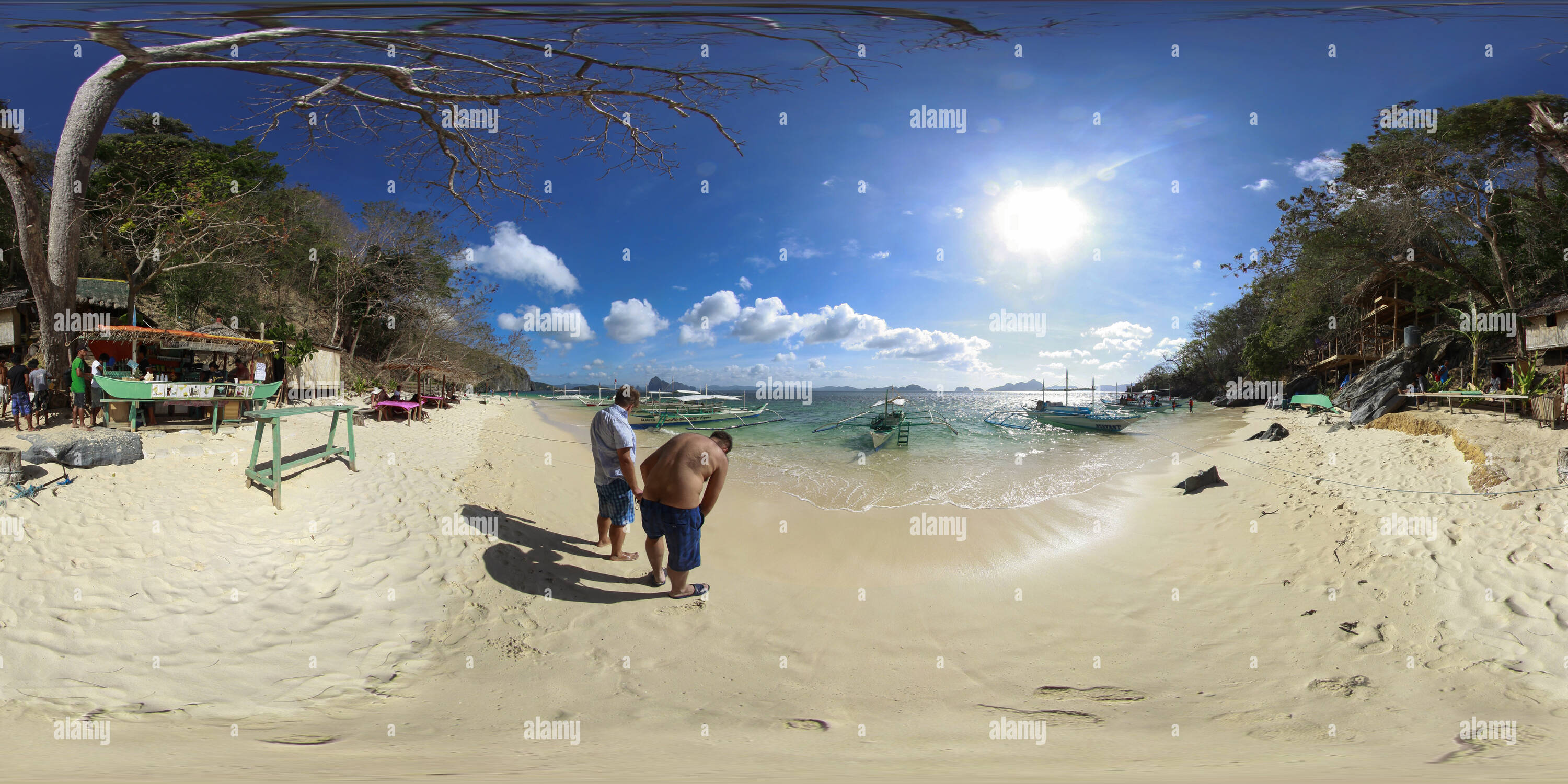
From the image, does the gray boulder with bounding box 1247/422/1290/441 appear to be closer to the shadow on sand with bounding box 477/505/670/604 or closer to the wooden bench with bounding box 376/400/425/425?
the shadow on sand with bounding box 477/505/670/604

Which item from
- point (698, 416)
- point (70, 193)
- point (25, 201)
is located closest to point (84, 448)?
point (70, 193)

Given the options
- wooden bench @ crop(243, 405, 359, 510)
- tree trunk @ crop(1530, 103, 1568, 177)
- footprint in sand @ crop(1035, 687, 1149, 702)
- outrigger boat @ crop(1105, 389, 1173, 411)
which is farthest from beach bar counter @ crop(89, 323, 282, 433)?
outrigger boat @ crop(1105, 389, 1173, 411)

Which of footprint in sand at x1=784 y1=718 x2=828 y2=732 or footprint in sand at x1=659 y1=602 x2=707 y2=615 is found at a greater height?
footprint in sand at x1=659 y1=602 x2=707 y2=615

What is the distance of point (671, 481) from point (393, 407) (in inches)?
502

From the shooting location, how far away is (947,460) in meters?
15.0

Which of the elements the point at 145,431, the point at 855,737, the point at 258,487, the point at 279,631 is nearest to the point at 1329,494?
the point at 855,737

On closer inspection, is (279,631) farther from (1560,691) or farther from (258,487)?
(1560,691)

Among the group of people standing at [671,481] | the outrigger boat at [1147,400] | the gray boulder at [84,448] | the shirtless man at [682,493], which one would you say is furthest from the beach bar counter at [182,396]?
the outrigger boat at [1147,400]

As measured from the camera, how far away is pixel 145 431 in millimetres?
6305

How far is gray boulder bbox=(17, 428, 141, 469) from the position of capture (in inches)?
173

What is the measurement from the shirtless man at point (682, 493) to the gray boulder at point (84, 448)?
5.26m

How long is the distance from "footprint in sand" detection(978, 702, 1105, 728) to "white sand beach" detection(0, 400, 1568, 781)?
0.10ft

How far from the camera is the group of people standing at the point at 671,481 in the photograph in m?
3.66

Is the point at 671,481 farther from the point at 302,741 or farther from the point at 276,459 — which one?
the point at 276,459
